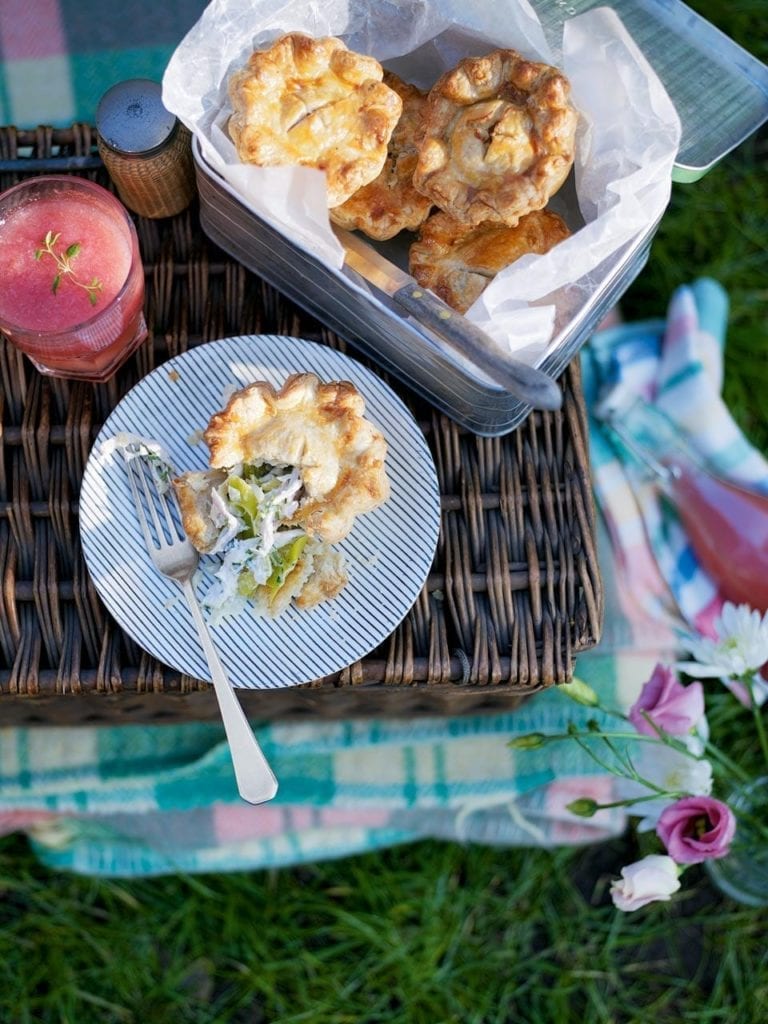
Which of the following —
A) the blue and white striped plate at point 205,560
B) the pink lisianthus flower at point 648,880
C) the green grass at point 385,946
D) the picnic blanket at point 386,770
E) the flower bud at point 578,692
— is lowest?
the green grass at point 385,946

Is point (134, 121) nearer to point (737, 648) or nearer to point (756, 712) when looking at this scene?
point (737, 648)

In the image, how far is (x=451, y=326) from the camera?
1.09m

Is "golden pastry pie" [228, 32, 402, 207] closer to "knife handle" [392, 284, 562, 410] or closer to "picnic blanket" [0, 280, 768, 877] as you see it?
"knife handle" [392, 284, 562, 410]

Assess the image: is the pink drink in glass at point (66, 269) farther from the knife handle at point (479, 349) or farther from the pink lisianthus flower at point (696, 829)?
the pink lisianthus flower at point (696, 829)

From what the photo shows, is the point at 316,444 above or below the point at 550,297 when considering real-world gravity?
below

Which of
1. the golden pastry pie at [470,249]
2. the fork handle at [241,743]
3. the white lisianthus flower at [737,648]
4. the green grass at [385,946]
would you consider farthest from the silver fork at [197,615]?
the green grass at [385,946]

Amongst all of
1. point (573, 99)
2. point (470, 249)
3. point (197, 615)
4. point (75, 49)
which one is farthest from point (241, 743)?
point (75, 49)

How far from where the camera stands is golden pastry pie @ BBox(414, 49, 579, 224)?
1.12 metres

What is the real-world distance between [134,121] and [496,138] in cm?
39

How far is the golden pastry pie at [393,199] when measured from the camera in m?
1.20

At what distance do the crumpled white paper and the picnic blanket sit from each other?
60cm

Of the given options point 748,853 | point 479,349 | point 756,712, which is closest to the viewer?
point 479,349

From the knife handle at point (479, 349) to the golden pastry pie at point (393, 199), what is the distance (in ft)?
0.36

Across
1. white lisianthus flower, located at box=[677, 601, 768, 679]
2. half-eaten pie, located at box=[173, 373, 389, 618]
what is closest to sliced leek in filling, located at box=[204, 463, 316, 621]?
half-eaten pie, located at box=[173, 373, 389, 618]
